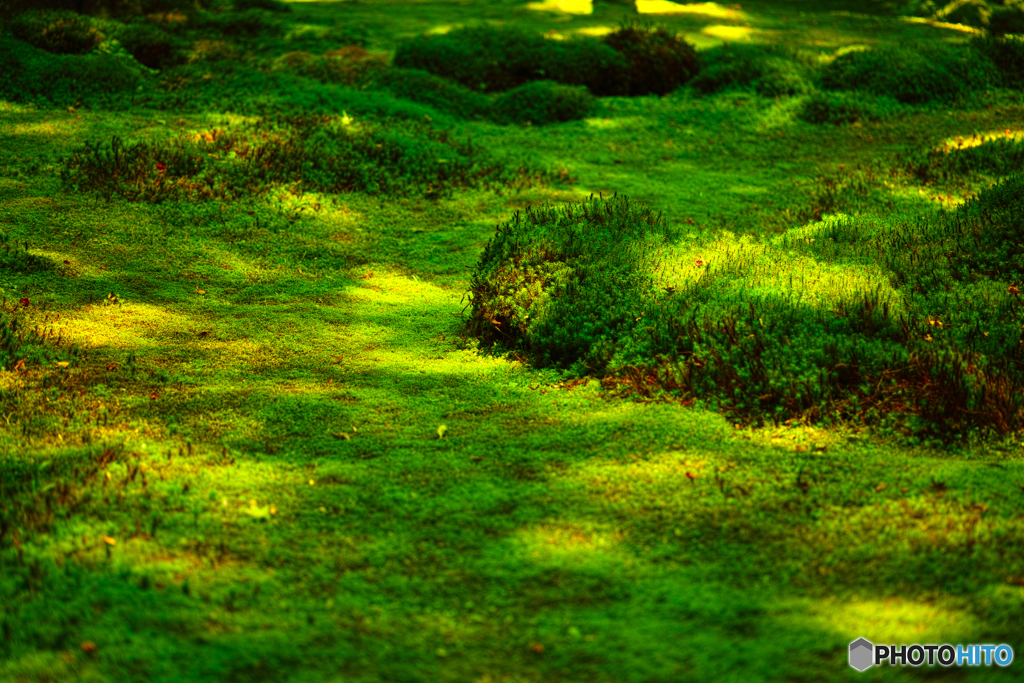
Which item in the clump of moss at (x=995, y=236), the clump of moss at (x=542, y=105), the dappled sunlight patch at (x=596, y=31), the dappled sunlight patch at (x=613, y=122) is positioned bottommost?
the clump of moss at (x=995, y=236)

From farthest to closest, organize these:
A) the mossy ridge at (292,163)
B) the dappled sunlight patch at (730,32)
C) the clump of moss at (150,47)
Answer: the dappled sunlight patch at (730,32) → the clump of moss at (150,47) → the mossy ridge at (292,163)

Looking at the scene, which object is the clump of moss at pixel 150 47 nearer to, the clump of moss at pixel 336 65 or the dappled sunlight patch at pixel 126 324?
the clump of moss at pixel 336 65

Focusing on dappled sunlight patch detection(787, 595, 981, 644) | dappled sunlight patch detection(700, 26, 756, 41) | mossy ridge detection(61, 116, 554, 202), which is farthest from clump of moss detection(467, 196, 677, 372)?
dappled sunlight patch detection(700, 26, 756, 41)

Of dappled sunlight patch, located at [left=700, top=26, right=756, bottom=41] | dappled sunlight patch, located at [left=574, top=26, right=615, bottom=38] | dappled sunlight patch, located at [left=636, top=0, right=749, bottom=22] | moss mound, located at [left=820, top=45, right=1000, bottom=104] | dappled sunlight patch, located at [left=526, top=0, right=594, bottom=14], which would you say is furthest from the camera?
dappled sunlight patch, located at [left=636, top=0, right=749, bottom=22]

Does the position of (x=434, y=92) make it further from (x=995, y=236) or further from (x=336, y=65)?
(x=995, y=236)

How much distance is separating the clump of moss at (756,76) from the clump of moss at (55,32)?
1018cm

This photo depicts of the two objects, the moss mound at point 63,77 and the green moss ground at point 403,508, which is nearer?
the green moss ground at point 403,508

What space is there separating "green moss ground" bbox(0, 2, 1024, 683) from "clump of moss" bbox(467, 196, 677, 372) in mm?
297

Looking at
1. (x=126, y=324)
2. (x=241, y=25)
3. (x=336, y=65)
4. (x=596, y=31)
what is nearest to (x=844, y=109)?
(x=596, y=31)

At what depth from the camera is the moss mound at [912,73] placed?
14.2 meters

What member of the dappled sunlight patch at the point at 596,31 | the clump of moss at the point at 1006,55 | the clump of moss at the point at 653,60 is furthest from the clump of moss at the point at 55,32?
the clump of moss at the point at 1006,55

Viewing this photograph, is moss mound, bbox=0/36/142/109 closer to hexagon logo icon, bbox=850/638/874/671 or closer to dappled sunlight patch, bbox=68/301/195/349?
dappled sunlight patch, bbox=68/301/195/349

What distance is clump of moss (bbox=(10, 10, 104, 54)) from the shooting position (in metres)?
12.5

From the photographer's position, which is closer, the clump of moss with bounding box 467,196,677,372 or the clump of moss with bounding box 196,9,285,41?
the clump of moss with bounding box 467,196,677,372
